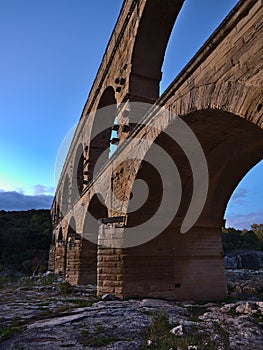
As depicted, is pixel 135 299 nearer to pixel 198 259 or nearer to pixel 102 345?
pixel 198 259

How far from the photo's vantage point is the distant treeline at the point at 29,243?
27.9 metres

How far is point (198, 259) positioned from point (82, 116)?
14.6 meters

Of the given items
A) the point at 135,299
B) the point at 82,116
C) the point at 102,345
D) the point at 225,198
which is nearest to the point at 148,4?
the point at 225,198

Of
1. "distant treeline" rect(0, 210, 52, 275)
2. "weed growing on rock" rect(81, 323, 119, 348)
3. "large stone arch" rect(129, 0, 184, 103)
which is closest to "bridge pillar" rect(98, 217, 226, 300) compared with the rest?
"weed growing on rock" rect(81, 323, 119, 348)

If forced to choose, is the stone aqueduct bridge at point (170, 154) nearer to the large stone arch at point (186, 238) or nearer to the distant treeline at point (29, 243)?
the large stone arch at point (186, 238)

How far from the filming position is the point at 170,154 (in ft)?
19.2

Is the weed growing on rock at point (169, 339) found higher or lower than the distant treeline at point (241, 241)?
lower

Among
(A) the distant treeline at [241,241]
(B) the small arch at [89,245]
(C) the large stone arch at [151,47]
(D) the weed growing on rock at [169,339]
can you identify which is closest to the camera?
(D) the weed growing on rock at [169,339]

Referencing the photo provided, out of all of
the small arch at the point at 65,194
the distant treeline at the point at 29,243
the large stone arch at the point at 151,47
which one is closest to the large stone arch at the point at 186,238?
the large stone arch at the point at 151,47

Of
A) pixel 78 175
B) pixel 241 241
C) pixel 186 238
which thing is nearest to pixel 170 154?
pixel 186 238

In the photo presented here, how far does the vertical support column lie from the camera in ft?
A: 22.1

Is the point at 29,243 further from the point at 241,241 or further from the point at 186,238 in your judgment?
the point at 186,238

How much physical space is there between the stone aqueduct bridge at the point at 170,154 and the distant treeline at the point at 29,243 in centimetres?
1728

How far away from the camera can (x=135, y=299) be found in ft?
21.2
